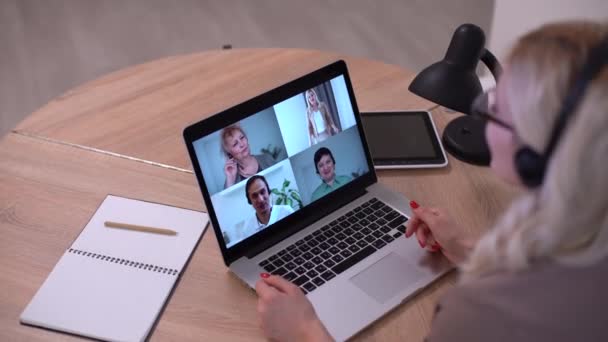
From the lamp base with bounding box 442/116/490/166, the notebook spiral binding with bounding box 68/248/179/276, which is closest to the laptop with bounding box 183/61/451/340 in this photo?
the notebook spiral binding with bounding box 68/248/179/276

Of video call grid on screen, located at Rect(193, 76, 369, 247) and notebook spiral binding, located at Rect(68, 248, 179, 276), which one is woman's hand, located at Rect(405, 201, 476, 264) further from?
notebook spiral binding, located at Rect(68, 248, 179, 276)

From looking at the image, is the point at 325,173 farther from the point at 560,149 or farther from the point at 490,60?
the point at 560,149

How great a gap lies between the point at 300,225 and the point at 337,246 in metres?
0.08

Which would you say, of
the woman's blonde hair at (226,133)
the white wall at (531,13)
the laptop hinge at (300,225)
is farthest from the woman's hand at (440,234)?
the white wall at (531,13)

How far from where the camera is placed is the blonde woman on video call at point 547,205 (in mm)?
563

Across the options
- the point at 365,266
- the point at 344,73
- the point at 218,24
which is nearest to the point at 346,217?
the point at 365,266

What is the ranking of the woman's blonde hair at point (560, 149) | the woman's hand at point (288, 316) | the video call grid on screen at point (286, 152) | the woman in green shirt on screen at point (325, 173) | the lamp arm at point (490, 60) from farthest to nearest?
the lamp arm at point (490, 60) < the woman in green shirt on screen at point (325, 173) < the video call grid on screen at point (286, 152) < the woman's hand at point (288, 316) < the woman's blonde hair at point (560, 149)

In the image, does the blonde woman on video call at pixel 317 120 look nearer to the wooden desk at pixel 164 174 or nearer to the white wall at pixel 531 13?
the wooden desk at pixel 164 174

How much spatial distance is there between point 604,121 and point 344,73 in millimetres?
617

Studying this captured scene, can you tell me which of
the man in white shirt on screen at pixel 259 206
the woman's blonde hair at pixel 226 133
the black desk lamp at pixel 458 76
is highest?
the black desk lamp at pixel 458 76

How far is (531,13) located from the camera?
7.10ft

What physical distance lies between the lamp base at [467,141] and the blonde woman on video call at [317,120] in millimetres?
320

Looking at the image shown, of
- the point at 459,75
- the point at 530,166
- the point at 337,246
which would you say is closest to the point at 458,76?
the point at 459,75

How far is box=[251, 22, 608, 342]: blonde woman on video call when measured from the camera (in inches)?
22.2
